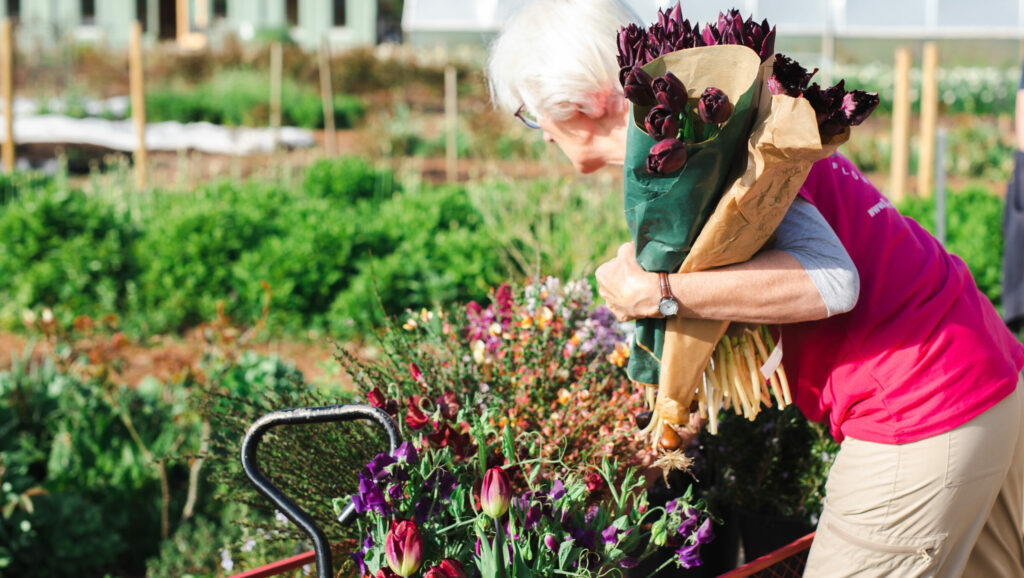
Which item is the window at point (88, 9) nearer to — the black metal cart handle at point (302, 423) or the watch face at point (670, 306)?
the black metal cart handle at point (302, 423)

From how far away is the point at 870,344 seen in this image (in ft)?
4.96

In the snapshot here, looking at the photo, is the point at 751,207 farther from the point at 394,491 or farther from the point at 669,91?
the point at 394,491

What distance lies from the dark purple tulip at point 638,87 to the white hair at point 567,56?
0.29m

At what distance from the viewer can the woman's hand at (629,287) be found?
4.66ft

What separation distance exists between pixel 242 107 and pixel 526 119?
1349 centimetres

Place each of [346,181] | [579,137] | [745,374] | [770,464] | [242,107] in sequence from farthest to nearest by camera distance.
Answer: [242,107] < [346,181] < [770,464] < [579,137] < [745,374]

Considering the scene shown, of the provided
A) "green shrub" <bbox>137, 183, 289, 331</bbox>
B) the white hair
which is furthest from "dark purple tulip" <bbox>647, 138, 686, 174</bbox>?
"green shrub" <bbox>137, 183, 289, 331</bbox>

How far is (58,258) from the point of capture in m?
5.97

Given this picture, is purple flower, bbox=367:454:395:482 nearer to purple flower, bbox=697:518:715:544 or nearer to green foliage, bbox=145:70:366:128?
purple flower, bbox=697:518:715:544

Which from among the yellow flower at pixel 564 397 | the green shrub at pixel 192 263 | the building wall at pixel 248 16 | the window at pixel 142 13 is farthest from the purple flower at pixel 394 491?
the window at pixel 142 13

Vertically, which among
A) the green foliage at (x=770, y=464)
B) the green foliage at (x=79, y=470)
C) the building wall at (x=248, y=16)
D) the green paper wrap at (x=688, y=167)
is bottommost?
the green foliage at (x=79, y=470)

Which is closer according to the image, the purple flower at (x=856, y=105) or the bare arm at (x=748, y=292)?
the purple flower at (x=856, y=105)

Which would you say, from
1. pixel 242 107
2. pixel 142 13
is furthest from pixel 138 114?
pixel 142 13

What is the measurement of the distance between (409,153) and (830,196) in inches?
439
